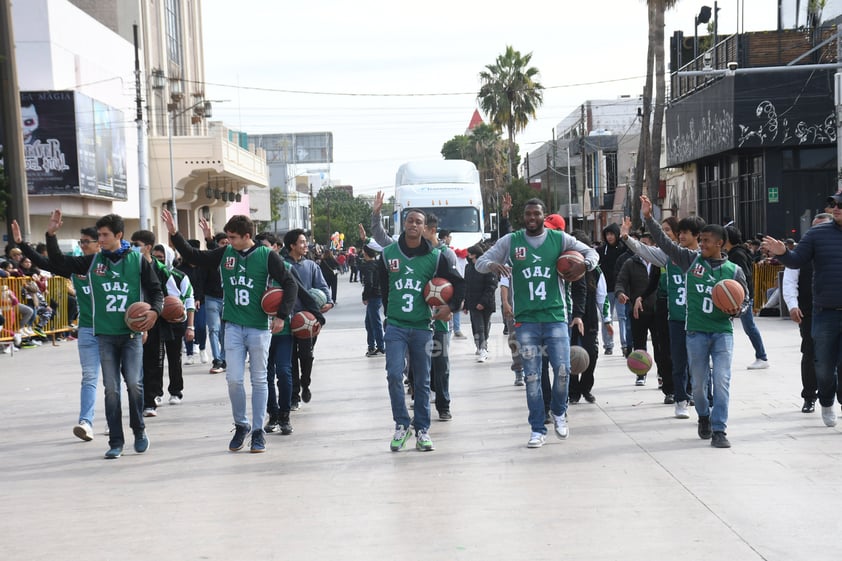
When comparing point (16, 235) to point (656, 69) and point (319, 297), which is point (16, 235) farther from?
point (656, 69)

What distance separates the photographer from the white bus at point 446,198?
1158 inches

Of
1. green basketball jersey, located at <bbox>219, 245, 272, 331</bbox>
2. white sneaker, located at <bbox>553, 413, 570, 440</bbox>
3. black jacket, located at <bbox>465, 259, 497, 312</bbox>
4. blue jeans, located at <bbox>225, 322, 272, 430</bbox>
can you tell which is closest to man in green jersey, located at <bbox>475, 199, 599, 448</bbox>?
white sneaker, located at <bbox>553, 413, 570, 440</bbox>

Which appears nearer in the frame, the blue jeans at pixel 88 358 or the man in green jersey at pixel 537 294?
the man in green jersey at pixel 537 294

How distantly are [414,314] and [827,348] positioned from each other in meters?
3.60

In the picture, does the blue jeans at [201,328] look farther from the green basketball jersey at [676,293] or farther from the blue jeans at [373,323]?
the green basketball jersey at [676,293]

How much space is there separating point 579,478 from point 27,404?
7404mm

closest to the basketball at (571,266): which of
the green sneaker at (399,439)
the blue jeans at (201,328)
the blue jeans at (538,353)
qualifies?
the blue jeans at (538,353)

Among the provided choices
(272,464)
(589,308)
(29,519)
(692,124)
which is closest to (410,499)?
(272,464)

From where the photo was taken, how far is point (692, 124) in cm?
3591

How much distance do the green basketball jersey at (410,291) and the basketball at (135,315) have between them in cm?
197

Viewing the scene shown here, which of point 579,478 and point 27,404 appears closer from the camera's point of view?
point 579,478

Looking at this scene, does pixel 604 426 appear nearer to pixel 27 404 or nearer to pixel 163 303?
pixel 163 303

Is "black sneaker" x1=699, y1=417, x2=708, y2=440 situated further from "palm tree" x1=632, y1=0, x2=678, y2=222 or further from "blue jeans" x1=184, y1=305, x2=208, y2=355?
"palm tree" x1=632, y1=0, x2=678, y2=222

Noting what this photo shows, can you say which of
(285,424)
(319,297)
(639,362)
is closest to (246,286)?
(285,424)
